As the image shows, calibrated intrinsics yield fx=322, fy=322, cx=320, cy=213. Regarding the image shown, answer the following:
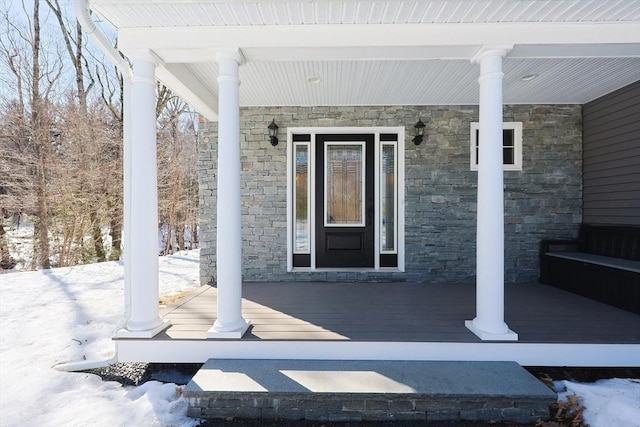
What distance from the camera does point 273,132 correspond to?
4594 millimetres

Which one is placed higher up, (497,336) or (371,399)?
(497,336)

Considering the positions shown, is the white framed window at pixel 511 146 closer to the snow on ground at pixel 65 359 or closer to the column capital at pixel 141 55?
the column capital at pixel 141 55

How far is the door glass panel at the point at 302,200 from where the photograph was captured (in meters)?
4.86

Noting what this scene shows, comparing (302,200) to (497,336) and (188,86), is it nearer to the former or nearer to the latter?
(188,86)

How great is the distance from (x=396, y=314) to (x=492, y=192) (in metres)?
1.48

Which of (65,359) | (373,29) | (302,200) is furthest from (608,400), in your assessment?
(65,359)

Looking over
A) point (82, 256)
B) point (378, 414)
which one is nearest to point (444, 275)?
point (378, 414)

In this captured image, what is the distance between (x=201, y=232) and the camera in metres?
4.75

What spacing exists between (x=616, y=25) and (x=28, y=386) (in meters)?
5.48

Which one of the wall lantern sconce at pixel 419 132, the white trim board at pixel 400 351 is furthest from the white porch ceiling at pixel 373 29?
the white trim board at pixel 400 351

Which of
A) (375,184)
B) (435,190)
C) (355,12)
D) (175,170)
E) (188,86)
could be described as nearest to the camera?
(355,12)

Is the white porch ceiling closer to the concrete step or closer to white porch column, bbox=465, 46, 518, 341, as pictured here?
white porch column, bbox=465, 46, 518, 341

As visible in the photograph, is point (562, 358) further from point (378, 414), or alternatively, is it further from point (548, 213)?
point (548, 213)

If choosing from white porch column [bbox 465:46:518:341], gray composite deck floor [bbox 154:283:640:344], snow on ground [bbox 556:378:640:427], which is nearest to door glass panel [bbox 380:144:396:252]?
gray composite deck floor [bbox 154:283:640:344]
